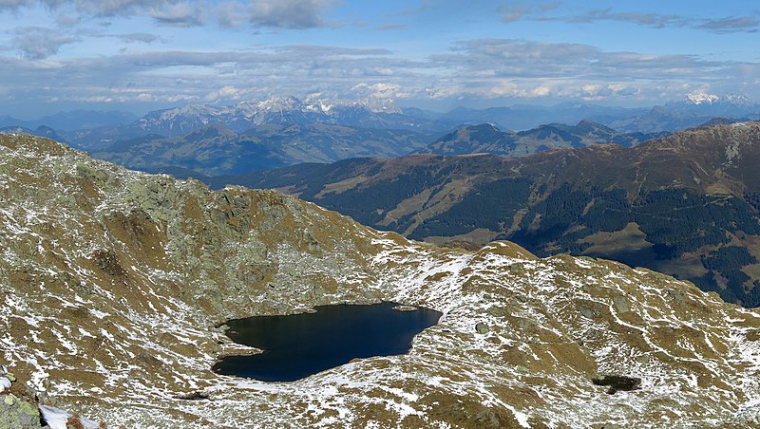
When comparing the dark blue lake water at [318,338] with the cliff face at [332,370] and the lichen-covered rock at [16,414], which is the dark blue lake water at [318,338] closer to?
the cliff face at [332,370]

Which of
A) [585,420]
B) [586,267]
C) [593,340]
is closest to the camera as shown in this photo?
[585,420]

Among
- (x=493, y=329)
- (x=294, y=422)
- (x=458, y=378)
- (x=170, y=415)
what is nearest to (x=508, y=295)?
(x=493, y=329)

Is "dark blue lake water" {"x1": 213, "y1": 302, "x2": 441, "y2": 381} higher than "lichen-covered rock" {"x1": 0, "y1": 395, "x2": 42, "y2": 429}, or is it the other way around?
"lichen-covered rock" {"x1": 0, "y1": 395, "x2": 42, "y2": 429}

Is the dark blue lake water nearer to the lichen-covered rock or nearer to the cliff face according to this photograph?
the cliff face

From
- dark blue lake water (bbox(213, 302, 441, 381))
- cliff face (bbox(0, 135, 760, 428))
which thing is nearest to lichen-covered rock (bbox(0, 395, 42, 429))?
cliff face (bbox(0, 135, 760, 428))

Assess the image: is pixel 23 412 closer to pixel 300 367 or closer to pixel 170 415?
pixel 170 415

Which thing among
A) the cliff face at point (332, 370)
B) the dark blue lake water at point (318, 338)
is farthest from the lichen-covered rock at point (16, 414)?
the dark blue lake water at point (318, 338)
